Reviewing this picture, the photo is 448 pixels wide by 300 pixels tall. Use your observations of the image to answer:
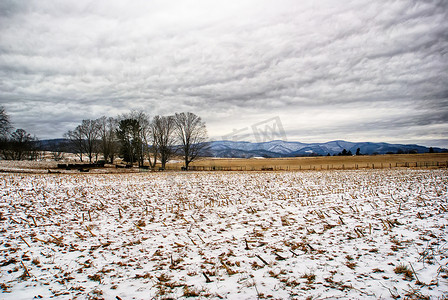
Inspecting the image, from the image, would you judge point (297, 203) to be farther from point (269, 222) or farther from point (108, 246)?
point (108, 246)

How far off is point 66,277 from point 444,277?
7627 millimetres

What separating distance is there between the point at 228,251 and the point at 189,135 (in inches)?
1640

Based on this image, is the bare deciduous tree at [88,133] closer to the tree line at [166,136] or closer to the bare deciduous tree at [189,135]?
the tree line at [166,136]

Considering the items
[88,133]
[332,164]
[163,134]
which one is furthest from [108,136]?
[332,164]

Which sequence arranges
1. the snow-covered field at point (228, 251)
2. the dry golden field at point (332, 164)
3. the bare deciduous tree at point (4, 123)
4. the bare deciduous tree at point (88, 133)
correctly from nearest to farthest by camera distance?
1. the snow-covered field at point (228, 251)
2. the bare deciduous tree at point (4, 123)
3. the dry golden field at point (332, 164)
4. the bare deciduous tree at point (88, 133)

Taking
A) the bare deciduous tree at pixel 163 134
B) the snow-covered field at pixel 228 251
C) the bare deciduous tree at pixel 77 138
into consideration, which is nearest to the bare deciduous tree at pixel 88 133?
the bare deciduous tree at pixel 77 138

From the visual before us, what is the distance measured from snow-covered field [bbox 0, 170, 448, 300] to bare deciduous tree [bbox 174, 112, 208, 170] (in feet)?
116

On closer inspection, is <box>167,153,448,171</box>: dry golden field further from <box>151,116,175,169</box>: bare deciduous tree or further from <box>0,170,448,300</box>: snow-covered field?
<box>0,170,448,300</box>: snow-covered field

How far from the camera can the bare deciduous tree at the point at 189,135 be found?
46375 millimetres

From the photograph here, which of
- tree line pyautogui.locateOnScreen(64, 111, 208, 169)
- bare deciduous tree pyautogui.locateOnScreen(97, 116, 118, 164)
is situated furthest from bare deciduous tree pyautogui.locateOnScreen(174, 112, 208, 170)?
bare deciduous tree pyautogui.locateOnScreen(97, 116, 118, 164)

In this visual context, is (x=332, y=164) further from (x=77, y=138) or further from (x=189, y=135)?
(x=77, y=138)

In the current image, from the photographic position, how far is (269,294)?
3.92 metres

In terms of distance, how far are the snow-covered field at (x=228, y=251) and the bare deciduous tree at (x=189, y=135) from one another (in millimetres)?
35488

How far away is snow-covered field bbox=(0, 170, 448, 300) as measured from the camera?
4156 millimetres
